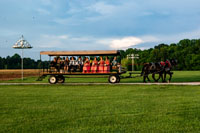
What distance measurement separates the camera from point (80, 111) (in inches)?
280

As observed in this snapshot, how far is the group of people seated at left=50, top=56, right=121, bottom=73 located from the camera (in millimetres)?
18938

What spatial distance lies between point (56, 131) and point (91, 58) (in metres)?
15.0

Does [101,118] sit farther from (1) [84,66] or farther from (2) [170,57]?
(2) [170,57]

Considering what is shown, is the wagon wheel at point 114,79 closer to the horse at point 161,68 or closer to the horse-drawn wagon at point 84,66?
the horse-drawn wagon at point 84,66

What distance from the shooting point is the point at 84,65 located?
1922 centimetres

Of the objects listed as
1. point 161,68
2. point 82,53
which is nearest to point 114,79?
point 82,53

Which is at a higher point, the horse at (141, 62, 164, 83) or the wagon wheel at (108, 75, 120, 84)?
the horse at (141, 62, 164, 83)

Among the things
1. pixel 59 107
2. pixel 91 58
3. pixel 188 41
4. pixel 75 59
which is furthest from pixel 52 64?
pixel 188 41

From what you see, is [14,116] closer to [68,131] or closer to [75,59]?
[68,131]

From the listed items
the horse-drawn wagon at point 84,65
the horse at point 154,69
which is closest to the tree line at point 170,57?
the horse at point 154,69

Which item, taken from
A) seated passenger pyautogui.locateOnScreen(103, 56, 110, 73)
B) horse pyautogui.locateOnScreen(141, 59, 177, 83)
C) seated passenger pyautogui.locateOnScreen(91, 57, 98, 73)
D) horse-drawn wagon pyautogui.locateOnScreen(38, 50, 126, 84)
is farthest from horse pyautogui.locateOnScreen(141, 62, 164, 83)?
seated passenger pyautogui.locateOnScreen(91, 57, 98, 73)

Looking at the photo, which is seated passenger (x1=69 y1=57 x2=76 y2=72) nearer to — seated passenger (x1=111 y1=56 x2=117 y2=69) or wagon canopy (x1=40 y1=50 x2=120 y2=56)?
wagon canopy (x1=40 y1=50 x2=120 y2=56)

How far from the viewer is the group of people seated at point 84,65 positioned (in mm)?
18938

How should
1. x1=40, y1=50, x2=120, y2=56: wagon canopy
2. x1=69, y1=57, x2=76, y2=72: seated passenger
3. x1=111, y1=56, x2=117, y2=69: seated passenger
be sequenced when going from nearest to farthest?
x1=40, y1=50, x2=120, y2=56: wagon canopy < x1=111, y1=56, x2=117, y2=69: seated passenger < x1=69, y1=57, x2=76, y2=72: seated passenger
